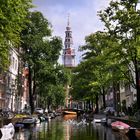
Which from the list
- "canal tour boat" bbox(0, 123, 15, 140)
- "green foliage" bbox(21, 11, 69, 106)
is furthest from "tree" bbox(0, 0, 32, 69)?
"green foliage" bbox(21, 11, 69, 106)

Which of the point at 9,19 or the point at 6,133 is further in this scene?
the point at 6,133

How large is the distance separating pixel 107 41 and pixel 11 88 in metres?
29.8

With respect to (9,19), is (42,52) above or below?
above

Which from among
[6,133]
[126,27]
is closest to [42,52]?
[126,27]

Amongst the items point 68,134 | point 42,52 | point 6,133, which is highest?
point 42,52

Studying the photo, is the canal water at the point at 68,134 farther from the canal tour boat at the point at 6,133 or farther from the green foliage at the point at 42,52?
the green foliage at the point at 42,52

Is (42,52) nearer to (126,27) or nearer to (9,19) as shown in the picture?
(126,27)

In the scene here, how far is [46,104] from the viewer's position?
13325 cm

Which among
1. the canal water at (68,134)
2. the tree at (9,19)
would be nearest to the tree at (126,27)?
the canal water at (68,134)

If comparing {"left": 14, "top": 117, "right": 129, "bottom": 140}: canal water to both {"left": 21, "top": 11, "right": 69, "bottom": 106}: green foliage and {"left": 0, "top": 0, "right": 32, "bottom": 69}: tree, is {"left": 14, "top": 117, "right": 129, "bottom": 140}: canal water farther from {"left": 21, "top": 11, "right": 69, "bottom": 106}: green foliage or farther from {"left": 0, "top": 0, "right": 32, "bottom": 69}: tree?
{"left": 21, "top": 11, "right": 69, "bottom": 106}: green foliage

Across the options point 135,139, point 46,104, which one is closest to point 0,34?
point 135,139

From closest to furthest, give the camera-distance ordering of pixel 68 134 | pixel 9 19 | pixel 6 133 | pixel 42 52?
pixel 9 19 < pixel 6 133 < pixel 68 134 < pixel 42 52

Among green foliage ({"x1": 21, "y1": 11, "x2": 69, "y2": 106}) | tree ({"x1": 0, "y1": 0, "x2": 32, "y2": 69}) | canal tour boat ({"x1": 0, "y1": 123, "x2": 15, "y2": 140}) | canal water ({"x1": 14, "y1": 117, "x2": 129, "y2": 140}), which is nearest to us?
tree ({"x1": 0, "y1": 0, "x2": 32, "y2": 69})

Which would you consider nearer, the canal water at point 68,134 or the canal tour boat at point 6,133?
the canal tour boat at point 6,133
